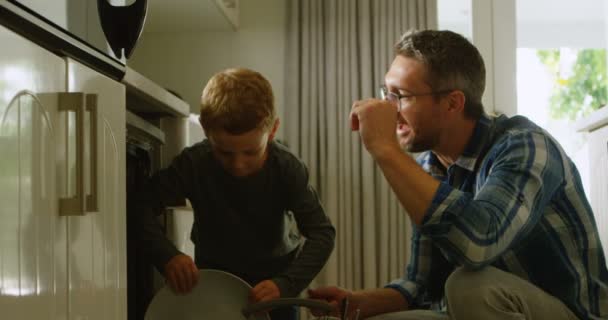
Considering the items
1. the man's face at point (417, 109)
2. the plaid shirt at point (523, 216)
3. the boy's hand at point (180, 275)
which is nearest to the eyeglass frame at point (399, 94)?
the man's face at point (417, 109)

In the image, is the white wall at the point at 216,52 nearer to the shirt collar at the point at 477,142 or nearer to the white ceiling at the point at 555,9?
the white ceiling at the point at 555,9

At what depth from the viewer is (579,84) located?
11.7ft

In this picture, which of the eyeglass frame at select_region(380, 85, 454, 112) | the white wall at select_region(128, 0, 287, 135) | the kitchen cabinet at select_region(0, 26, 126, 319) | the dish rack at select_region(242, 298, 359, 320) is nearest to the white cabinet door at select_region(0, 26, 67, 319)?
the kitchen cabinet at select_region(0, 26, 126, 319)

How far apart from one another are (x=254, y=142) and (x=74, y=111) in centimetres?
61

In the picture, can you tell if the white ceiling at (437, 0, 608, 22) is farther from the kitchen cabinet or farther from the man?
the kitchen cabinet

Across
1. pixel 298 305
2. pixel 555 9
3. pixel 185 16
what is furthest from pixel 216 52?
pixel 298 305

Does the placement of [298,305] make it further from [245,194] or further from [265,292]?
[245,194]

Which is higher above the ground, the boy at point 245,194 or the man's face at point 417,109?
the man's face at point 417,109

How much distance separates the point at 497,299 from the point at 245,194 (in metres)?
0.59

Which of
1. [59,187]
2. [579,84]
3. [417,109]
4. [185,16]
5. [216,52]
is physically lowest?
[59,187]

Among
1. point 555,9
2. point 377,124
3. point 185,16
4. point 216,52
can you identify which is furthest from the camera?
point 555,9

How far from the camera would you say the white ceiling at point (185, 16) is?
120 inches

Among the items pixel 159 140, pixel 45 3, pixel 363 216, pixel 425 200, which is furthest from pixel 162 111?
pixel 363 216

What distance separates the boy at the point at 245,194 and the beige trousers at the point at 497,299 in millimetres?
342
